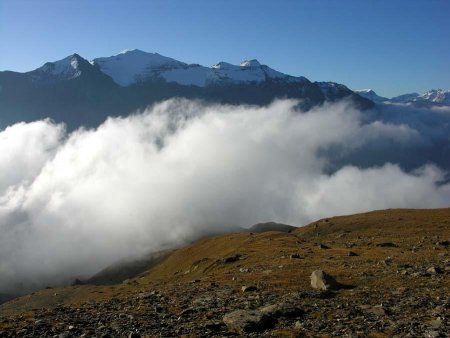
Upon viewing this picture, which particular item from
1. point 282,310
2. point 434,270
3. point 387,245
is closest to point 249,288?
point 282,310

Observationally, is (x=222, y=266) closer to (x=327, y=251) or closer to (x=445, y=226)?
(x=327, y=251)

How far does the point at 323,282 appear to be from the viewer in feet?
122

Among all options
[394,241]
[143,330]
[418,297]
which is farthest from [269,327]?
[394,241]

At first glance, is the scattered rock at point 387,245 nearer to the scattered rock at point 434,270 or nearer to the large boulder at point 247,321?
the scattered rock at point 434,270

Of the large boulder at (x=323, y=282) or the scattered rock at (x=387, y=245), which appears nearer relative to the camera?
the large boulder at (x=323, y=282)

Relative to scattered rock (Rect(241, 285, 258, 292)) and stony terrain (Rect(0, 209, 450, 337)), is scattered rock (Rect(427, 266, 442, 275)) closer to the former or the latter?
stony terrain (Rect(0, 209, 450, 337))

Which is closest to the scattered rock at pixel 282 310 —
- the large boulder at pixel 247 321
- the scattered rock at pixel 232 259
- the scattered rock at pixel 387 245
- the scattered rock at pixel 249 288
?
the large boulder at pixel 247 321

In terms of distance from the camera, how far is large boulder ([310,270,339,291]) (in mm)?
36625

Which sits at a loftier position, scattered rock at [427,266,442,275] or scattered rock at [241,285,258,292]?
scattered rock at [241,285,258,292]

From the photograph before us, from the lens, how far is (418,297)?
1235 inches

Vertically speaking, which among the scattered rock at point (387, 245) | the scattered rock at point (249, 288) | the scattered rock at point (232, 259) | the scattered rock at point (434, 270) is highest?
the scattered rock at point (232, 259)

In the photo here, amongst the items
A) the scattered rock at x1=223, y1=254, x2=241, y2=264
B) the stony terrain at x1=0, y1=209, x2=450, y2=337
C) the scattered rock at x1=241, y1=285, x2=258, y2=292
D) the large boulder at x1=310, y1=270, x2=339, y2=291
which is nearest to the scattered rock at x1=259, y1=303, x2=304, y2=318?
the stony terrain at x1=0, y1=209, x2=450, y2=337

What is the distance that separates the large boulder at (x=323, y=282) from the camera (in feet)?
120

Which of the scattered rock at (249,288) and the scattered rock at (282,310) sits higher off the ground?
the scattered rock at (249,288)
